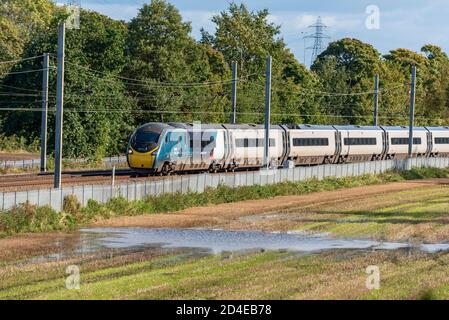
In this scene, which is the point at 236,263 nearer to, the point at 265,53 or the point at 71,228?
the point at 71,228

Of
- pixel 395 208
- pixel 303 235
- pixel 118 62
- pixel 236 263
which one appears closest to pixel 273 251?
pixel 236 263

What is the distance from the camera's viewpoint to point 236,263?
77.0ft

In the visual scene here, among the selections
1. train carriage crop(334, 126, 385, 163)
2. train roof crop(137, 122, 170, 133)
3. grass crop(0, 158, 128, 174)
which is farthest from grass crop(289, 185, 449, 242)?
train carriage crop(334, 126, 385, 163)

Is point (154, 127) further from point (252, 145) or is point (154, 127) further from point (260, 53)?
point (260, 53)

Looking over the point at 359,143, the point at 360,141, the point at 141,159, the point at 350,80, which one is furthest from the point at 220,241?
the point at 350,80

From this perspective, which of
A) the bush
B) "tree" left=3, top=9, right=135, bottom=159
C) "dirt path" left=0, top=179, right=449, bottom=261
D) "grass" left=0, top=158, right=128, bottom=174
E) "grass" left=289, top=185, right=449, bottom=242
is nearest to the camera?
"dirt path" left=0, top=179, right=449, bottom=261

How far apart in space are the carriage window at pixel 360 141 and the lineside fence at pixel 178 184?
17.8ft

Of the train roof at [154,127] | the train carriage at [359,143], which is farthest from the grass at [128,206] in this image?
the train carriage at [359,143]

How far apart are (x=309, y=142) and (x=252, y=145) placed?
9170mm

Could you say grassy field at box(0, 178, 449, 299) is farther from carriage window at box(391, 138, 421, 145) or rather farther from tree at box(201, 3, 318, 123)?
tree at box(201, 3, 318, 123)

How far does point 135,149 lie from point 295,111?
43809 mm

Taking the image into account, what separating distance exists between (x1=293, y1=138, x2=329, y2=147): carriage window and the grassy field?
108 feet

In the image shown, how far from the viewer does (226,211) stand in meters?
39.5

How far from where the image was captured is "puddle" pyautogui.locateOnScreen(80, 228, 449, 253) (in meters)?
27.1
